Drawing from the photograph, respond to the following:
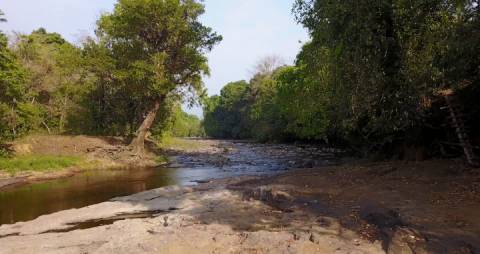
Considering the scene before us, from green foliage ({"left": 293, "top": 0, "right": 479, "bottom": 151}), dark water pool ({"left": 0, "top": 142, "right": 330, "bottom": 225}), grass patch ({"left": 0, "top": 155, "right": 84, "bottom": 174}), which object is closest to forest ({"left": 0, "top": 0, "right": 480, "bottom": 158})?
green foliage ({"left": 293, "top": 0, "right": 479, "bottom": 151})

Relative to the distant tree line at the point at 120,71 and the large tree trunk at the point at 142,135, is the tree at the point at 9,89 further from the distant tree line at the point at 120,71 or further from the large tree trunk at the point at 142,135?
the large tree trunk at the point at 142,135

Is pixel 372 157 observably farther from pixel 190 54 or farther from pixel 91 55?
pixel 91 55

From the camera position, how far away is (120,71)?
3947 cm

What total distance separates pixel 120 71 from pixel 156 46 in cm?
441

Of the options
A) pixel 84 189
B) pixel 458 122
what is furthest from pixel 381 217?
pixel 84 189

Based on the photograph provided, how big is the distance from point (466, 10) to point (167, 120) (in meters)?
39.9

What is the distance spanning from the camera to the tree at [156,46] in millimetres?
38344

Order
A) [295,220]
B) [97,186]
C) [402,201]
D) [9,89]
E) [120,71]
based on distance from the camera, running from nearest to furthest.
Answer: [295,220]
[402,201]
[97,186]
[9,89]
[120,71]

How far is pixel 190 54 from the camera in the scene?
40.5 meters

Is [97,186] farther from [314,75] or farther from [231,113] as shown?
[231,113]

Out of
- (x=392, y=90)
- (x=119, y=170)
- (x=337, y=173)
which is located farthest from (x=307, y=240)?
(x=119, y=170)

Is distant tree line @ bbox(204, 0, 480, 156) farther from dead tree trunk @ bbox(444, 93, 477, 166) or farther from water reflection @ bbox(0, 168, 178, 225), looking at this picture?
water reflection @ bbox(0, 168, 178, 225)


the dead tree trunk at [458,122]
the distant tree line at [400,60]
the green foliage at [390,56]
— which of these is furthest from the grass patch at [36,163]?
the dead tree trunk at [458,122]

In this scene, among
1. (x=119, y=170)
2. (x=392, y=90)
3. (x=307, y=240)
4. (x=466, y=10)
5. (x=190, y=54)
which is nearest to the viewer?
(x=307, y=240)
